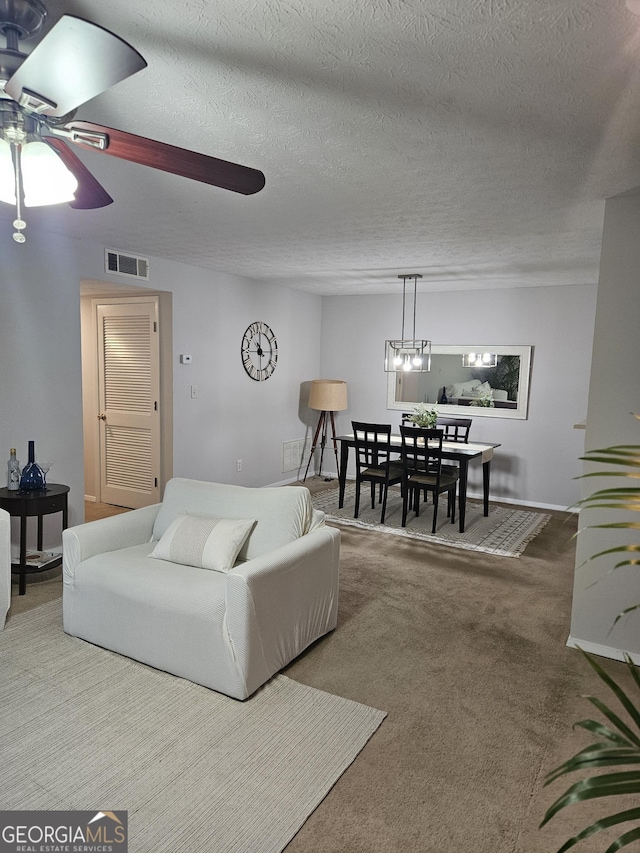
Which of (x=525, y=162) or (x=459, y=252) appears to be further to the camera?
(x=459, y=252)

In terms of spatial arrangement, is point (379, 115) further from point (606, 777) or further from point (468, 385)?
point (468, 385)

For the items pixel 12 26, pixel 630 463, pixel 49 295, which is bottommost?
pixel 630 463

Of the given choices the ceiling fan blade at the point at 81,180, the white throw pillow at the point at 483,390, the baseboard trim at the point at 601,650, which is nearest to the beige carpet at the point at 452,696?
the baseboard trim at the point at 601,650

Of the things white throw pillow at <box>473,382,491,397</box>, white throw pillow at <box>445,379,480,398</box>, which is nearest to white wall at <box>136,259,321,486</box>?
white throw pillow at <box>445,379,480,398</box>

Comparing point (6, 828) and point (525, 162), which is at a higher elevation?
point (525, 162)

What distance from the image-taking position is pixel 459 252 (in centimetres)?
425

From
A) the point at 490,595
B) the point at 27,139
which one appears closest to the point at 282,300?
the point at 490,595

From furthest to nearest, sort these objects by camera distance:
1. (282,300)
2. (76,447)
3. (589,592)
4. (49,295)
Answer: (282,300), (76,447), (49,295), (589,592)

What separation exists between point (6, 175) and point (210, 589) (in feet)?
5.86

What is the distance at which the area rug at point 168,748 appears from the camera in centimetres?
181

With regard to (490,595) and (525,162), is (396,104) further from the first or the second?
(490,595)

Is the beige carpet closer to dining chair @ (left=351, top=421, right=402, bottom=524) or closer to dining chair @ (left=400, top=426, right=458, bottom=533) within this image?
dining chair @ (left=400, top=426, right=458, bottom=533)

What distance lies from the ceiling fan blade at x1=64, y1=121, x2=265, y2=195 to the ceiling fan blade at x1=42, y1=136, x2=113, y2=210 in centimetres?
7

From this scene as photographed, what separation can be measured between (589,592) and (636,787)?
2338 mm
